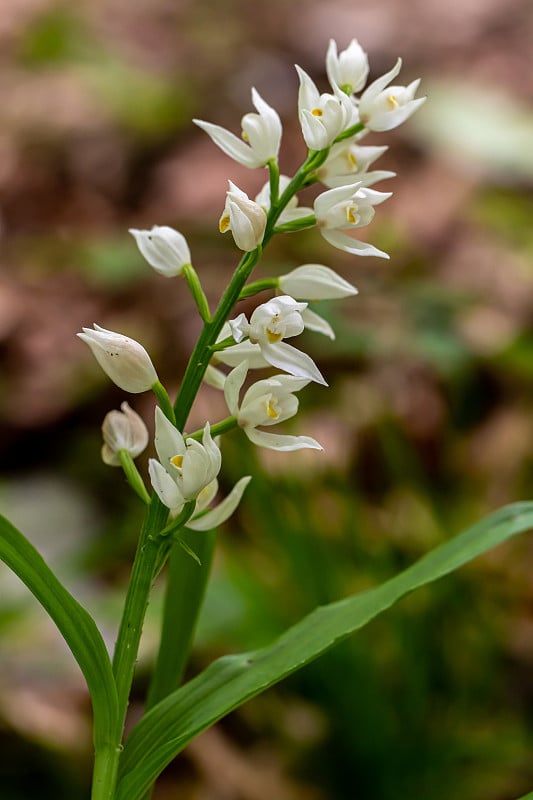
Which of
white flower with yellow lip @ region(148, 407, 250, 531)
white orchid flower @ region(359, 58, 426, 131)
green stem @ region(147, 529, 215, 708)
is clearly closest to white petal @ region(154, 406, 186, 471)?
white flower with yellow lip @ region(148, 407, 250, 531)

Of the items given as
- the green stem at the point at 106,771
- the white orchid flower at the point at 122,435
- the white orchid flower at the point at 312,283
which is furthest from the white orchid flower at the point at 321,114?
the green stem at the point at 106,771

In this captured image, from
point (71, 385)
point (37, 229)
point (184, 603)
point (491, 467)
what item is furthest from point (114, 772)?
point (37, 229)

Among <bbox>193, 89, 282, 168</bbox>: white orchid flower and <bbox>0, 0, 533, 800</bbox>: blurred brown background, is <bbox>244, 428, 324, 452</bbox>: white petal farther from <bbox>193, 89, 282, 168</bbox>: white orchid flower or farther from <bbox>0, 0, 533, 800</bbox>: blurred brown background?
<bbox>0, 0, 533, 800</bbox>: blurred brown background

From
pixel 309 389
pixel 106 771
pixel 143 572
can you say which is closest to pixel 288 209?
pixel 143 572

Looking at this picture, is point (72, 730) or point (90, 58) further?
point (90, 58)

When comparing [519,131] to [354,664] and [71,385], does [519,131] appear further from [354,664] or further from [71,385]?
[354,664]
